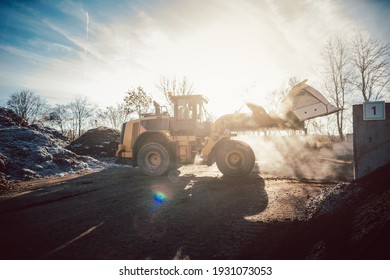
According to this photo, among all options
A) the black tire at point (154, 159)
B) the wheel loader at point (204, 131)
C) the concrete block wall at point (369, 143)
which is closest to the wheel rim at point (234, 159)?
the wheel loader at point (204, 131)

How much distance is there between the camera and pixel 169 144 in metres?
7.77

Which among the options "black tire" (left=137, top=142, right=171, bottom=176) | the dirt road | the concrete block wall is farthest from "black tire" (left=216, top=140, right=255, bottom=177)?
the concrete block wall

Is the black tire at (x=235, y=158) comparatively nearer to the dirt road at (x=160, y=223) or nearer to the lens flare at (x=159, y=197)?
the dirt road at (x=160, y=223)

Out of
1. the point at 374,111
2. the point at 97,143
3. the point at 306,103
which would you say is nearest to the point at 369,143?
the point at 374,111

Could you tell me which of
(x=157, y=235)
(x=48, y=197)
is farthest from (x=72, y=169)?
(x=157, y=235)

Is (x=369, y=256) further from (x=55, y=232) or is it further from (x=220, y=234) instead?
(x=55, y=232)

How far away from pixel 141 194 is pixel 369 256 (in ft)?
14.5

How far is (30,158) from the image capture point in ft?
29.3

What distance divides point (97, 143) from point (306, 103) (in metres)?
13.9

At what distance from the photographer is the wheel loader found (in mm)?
6914

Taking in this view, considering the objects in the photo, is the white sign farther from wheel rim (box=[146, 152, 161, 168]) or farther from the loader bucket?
wheel rim (box=[146, 152, 161, 168])

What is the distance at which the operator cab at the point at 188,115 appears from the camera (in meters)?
7.75

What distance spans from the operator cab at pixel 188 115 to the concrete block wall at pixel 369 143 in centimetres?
469

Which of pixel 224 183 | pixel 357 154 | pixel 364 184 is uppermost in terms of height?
pixel 357 154
